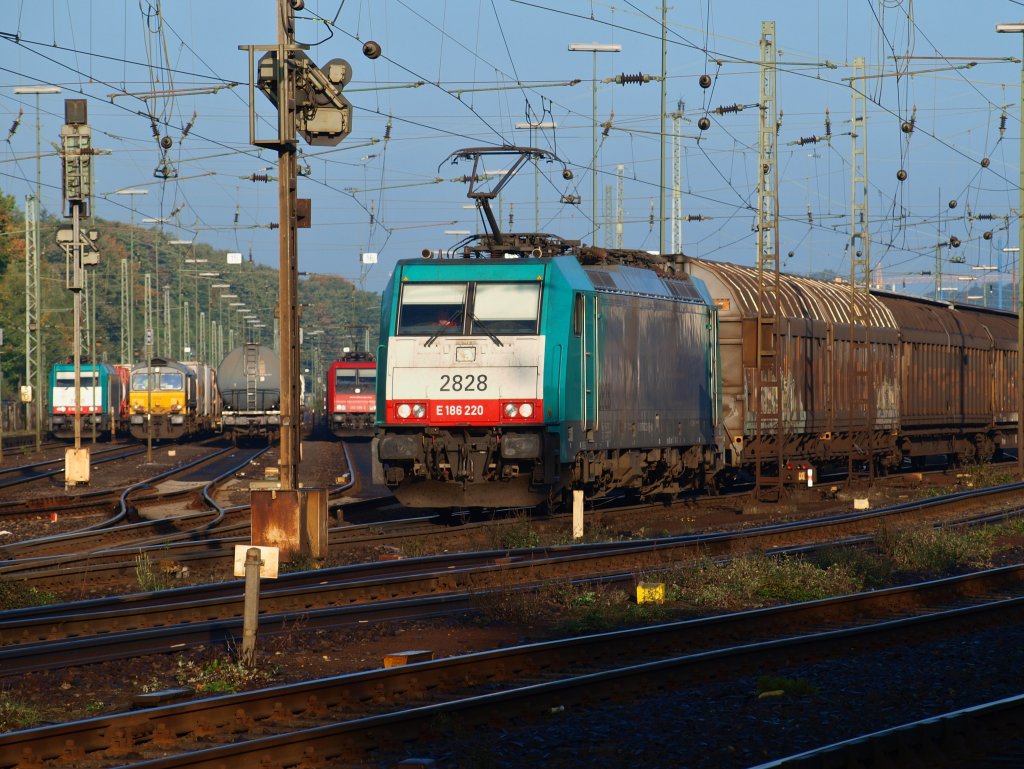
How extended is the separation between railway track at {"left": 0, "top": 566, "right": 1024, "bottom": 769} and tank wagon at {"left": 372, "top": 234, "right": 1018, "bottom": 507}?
6.99m

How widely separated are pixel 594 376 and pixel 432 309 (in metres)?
2.49

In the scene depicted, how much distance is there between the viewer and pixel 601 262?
2102 centimetres

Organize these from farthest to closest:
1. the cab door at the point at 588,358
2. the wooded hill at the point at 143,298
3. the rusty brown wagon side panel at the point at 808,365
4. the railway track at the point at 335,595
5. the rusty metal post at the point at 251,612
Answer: the wooded hill at the point at 143,298 < the rusty brown wagon side panel at the point at 808,365 < the cab door at the point at 588,358 < the railway track at the point at 335,595 < the rusty metal post at the point at 251,612

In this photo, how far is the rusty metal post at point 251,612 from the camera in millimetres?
9797

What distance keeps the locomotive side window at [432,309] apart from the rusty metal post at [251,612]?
30.9ft

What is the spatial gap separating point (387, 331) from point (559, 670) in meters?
10.0

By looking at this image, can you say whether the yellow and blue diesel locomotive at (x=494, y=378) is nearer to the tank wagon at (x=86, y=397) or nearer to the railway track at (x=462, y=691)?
the railway track at (x=462, y=691)

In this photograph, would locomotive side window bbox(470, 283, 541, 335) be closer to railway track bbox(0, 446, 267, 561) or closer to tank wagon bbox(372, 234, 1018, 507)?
tank wagon bbox(372, 234, 1018, 507)

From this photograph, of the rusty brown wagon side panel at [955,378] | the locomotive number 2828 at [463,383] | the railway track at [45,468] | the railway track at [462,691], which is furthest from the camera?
the rusty brown wagon side panel at [955,378]

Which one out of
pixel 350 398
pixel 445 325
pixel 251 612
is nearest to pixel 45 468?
pixel 350 398

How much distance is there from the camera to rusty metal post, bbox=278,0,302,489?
15414 mm

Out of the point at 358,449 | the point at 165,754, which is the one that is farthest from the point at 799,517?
the point at 358,449

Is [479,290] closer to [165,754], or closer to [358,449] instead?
[165,754]

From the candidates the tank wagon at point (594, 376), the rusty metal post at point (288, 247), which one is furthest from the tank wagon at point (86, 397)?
the rusty metal post at point (288, 247)
